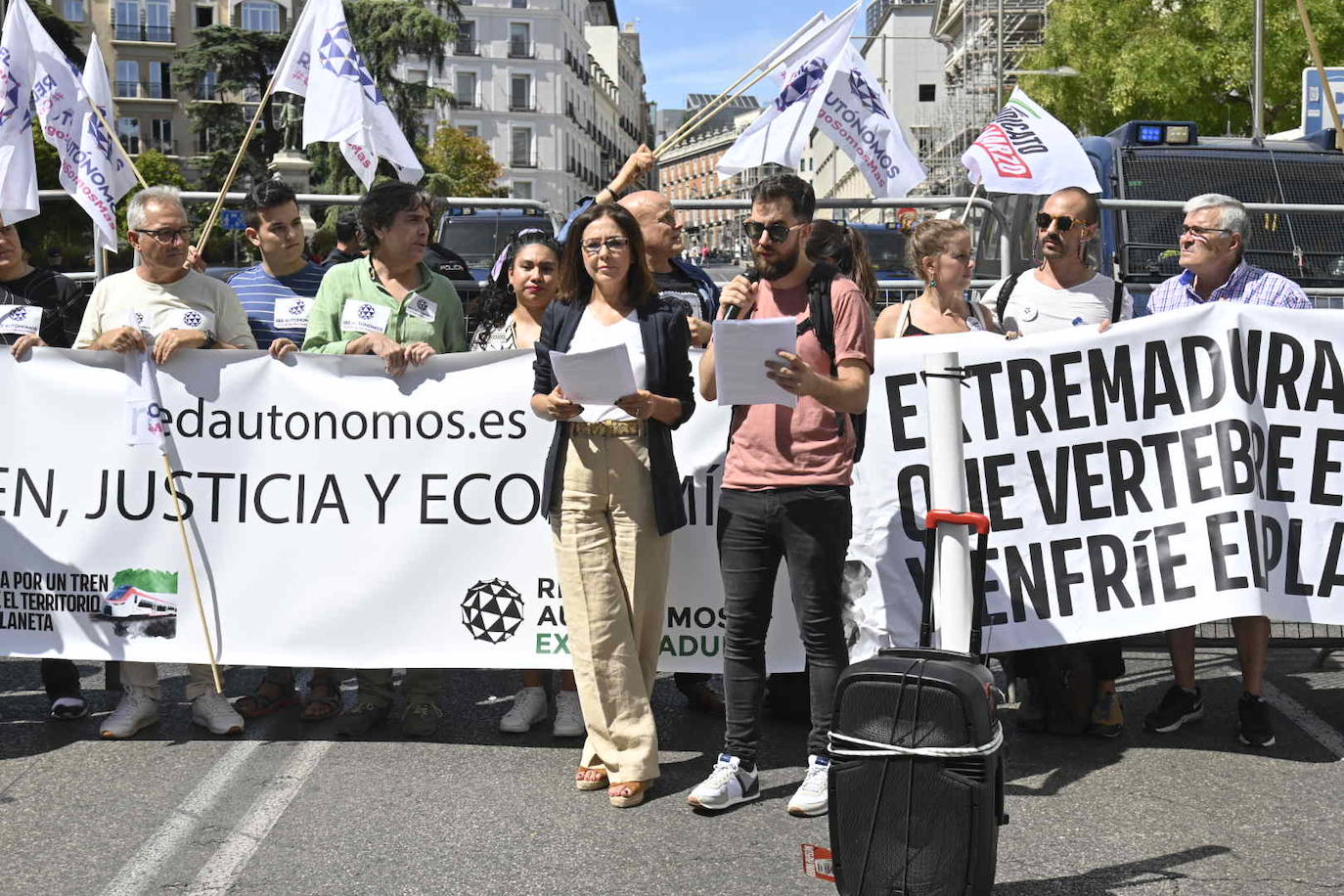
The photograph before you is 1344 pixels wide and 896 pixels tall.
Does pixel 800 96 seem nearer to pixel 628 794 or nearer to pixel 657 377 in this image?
pixel 657 377

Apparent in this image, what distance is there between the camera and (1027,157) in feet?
23.5

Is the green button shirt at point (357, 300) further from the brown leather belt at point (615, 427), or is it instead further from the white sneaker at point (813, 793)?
the white sneaker at point (813, 793)

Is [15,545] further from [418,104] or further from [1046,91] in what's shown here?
[418,104]

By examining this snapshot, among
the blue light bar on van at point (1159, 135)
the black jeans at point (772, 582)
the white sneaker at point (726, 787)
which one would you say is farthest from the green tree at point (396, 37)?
the white sneaker at point (726, 787)

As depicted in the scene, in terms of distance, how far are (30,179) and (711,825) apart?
186 inches

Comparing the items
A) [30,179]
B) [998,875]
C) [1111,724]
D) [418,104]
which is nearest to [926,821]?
[998,875]

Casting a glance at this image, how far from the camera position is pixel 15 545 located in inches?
241

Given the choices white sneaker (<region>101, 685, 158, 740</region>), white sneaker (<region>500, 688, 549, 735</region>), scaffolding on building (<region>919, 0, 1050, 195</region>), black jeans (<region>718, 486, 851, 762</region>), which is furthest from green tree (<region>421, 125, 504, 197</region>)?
black jeans (<region>718, 486, 851, 762</region>)

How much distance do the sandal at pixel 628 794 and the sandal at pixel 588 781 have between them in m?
0.12

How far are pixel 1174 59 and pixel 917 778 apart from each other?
26.5 metres

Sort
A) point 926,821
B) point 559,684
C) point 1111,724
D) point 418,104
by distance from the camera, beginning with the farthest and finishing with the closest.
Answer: point 418,104
point 559,684
point 1111,724
point 926,821

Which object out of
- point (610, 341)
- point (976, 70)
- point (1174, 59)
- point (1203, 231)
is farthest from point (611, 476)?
point (976, 70)

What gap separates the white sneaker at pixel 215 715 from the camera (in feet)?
19.5

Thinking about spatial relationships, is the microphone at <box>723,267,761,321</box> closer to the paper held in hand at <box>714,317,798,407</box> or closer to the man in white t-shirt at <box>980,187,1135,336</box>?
the paper held in hand at <box>714,317,798,407</box>
